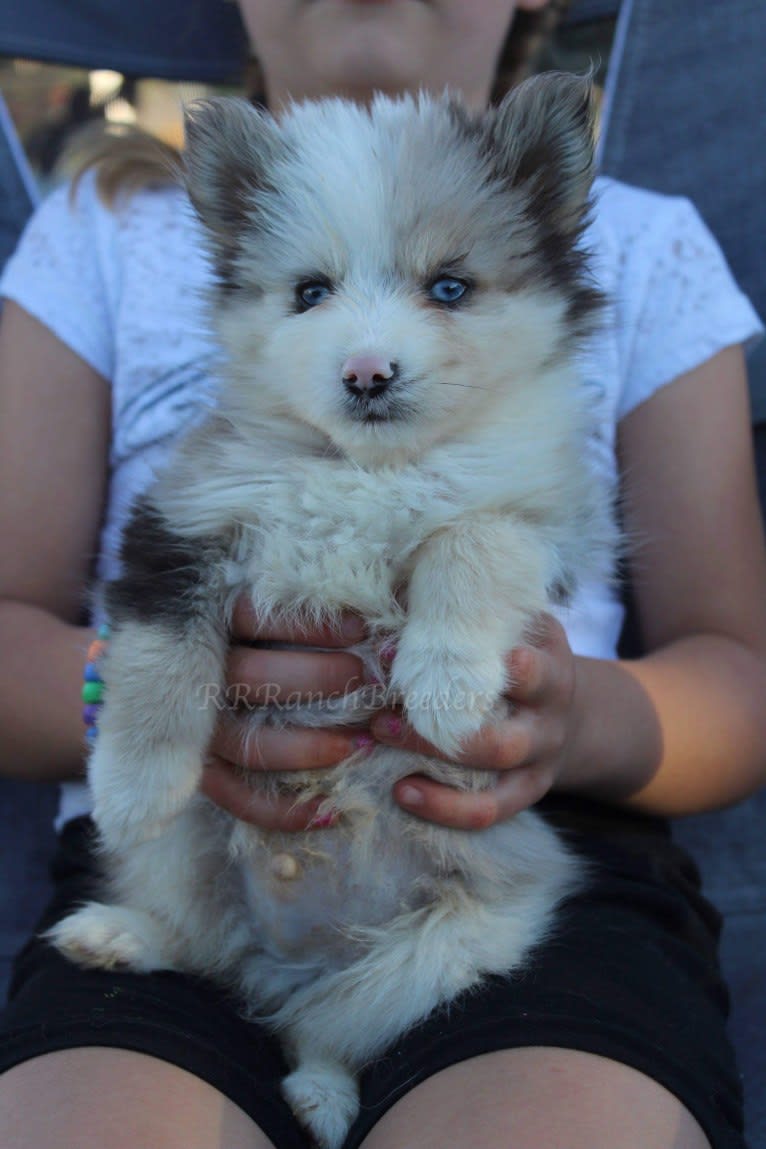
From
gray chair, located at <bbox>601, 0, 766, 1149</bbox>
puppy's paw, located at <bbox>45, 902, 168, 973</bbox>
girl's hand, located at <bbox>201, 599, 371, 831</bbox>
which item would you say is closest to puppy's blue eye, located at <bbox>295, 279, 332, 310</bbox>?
girl's hand, located at <bbox>201, 599, 371, 831</bbox>

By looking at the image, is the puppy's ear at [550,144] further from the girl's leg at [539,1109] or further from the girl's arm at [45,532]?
the girl's leg at [539,1109]

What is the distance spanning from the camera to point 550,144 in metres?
1.76

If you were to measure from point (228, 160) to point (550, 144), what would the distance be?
0.55m

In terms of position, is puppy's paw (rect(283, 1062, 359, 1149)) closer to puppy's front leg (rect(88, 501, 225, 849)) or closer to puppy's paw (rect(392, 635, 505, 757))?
puppy's front leg (rect(88, 501, 225, 849))

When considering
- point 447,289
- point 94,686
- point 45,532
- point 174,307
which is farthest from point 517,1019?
point 174,307

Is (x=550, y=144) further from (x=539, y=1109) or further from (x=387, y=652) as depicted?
(x=539, y=1109)

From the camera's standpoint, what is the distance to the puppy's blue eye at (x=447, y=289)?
1632 mm

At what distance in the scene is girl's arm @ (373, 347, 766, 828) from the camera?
1.65 metres

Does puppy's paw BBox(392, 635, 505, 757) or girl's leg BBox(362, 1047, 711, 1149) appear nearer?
girl's leg BBox(362, 1047, 711, 1149)

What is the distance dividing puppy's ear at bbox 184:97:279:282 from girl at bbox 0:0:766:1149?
224 mm

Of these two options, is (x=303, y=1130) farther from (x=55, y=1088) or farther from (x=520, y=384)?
(x=520, y=384)

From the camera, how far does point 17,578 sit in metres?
2.33

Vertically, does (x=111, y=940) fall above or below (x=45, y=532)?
below

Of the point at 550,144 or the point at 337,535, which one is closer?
the point at 337,535
